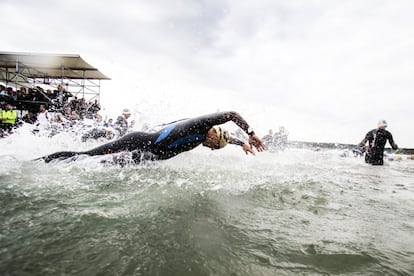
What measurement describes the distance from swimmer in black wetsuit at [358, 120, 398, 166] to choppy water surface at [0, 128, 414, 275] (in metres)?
5.39

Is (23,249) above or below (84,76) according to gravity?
below

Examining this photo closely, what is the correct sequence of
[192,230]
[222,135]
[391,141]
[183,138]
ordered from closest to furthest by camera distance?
1. [192,230]
2. [183,138]
3. [222,135]
4. [391,141]

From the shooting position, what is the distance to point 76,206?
2.08m

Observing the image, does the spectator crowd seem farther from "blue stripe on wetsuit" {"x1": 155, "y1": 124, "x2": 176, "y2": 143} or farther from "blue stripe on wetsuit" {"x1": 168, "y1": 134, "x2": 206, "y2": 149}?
"blue stripe on wetsuit" {"x1": 168, "y1": 134, "x2": 206, "y2": 149}

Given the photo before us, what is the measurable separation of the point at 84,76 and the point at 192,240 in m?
14.9

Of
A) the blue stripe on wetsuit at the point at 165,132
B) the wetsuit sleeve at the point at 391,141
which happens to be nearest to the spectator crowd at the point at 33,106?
the blue stripe on wetsuit at the point at 165,132

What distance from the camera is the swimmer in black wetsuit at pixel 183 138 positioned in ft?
11.9

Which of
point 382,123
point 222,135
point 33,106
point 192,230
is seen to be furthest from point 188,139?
point 33,106

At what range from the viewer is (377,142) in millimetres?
7641

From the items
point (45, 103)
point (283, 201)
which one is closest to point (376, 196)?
point (283, 201)

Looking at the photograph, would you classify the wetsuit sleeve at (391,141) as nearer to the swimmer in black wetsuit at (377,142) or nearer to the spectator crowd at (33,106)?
the swimmer in black wetsuit at (377,142)

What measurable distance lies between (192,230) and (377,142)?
27.3 feet

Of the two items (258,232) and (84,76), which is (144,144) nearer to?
(258,232)

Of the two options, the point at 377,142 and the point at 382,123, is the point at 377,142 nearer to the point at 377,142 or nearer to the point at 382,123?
the point at 377,142
